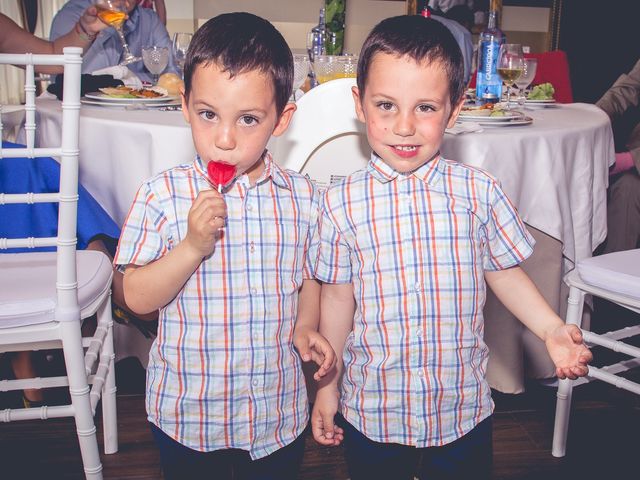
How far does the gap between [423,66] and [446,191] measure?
189 mm

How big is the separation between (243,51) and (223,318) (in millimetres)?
369

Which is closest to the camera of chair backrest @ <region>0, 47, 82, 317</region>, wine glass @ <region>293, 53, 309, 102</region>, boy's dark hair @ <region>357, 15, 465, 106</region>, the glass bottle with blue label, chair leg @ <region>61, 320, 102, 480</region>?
boy's dark hair @ <region>357, 15, 465, 106</region>

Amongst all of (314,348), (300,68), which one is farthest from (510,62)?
(314,348)

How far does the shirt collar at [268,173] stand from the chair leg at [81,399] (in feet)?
1.60

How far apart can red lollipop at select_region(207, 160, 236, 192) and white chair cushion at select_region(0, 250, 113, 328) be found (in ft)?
1.81

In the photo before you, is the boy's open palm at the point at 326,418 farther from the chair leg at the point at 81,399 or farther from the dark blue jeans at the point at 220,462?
the chair leg at the point at 81,399

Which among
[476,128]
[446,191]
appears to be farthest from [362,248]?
[476,128]

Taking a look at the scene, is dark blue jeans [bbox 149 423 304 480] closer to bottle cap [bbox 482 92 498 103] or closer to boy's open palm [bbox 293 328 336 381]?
boy's open palm [bbox 293 328 336 381]

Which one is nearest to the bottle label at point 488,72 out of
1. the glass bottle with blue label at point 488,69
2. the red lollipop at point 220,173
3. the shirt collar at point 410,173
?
the glass bottle with blue label at point 488,69

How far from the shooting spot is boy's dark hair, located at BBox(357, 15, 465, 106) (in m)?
0.96

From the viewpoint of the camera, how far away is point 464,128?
1581 millimetres

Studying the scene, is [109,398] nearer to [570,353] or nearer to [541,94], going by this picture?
[570,353]

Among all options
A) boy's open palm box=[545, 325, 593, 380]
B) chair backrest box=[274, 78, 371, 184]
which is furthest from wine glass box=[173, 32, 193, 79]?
boy's open palm box=[545, 325, 593, 380]

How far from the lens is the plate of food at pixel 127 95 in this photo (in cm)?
188
